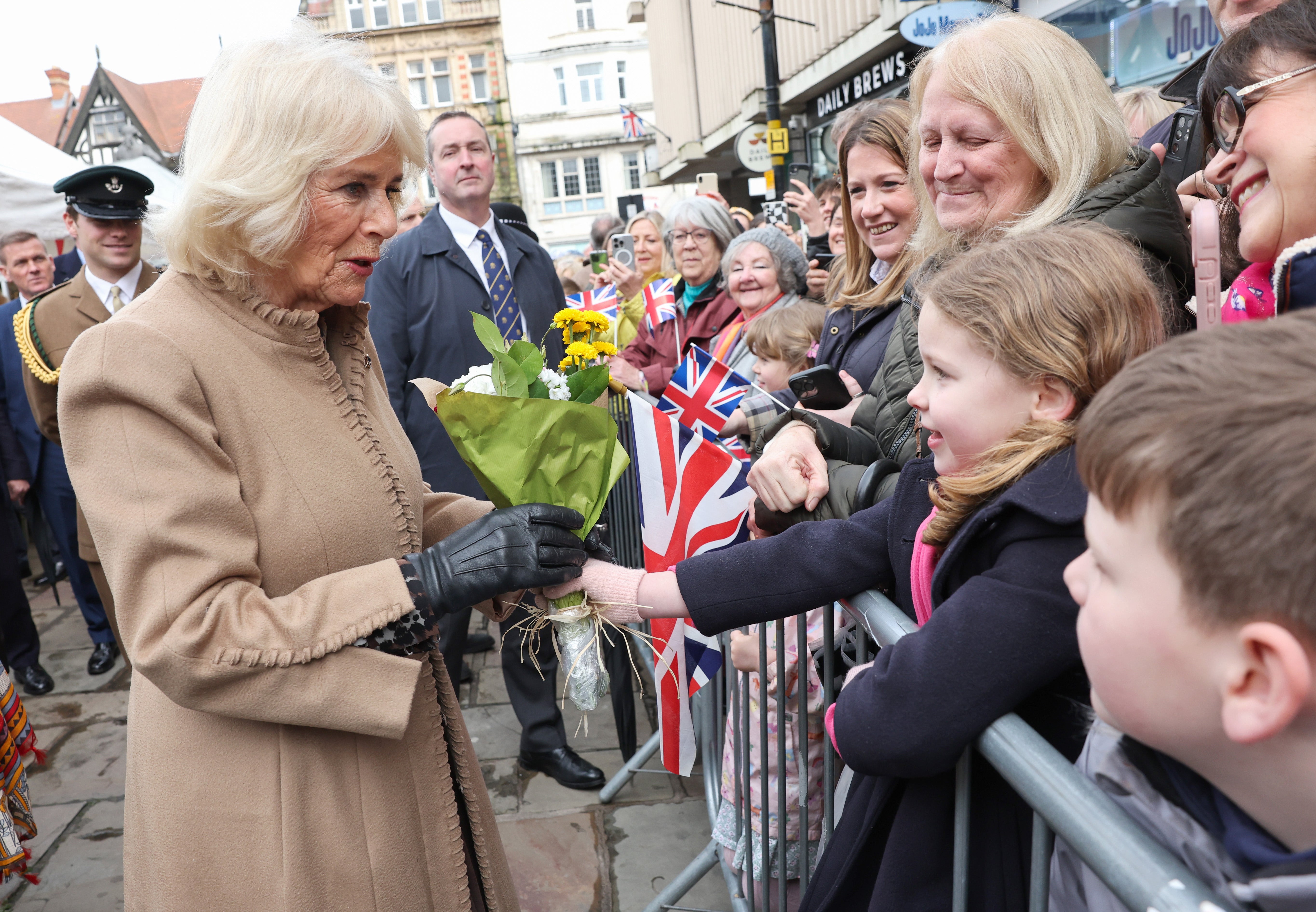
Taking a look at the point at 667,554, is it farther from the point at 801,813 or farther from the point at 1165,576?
the point at 1165,576

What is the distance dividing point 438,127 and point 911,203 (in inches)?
98.9

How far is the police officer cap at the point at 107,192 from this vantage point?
4.34m

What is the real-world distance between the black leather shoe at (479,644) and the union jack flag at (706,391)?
284cm

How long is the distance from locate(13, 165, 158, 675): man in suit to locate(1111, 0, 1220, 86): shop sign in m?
5.98

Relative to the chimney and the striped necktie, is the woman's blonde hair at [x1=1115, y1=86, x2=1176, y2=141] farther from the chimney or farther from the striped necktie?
the chimney

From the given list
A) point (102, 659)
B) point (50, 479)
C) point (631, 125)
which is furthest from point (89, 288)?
point (631, 125)

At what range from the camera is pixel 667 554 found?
88.5 inches

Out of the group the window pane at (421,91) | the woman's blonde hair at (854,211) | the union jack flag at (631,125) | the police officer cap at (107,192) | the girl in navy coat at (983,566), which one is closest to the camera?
the girl in navy coat at (983,566)

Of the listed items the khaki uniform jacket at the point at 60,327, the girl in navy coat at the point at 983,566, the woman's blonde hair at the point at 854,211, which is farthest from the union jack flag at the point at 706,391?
the khaki uniform jacket at the point at 60,327

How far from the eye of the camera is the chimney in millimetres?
38688

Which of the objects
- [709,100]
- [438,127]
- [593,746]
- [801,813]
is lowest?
[593,746]

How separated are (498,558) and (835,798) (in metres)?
0.79

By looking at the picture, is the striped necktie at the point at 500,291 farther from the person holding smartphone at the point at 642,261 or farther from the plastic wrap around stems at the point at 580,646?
the person holding smartphone at the point at 642,261

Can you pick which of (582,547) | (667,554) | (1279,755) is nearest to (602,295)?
(667,554)
